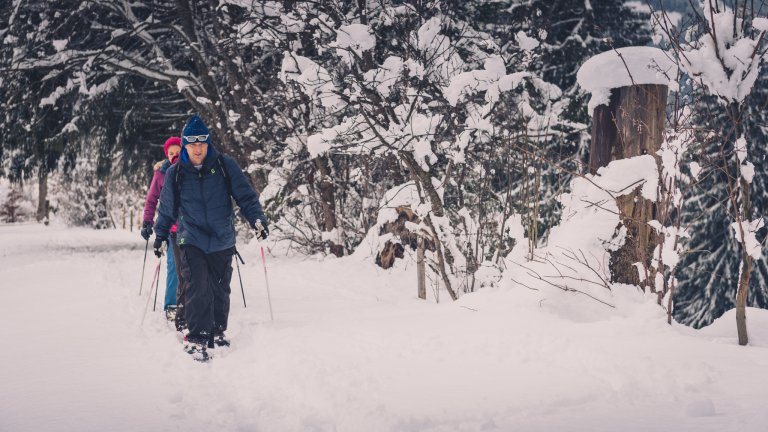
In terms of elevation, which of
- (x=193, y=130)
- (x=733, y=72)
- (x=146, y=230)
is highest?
(x=733, y=72)

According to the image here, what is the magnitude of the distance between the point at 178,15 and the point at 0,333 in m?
8.04

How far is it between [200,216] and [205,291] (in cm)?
59

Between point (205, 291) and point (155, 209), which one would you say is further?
point (155, 209)

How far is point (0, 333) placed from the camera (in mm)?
5062

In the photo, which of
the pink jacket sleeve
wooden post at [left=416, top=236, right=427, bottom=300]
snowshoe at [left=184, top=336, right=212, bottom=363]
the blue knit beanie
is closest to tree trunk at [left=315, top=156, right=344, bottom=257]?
wooden post at [left=416, top=236, right=427, bottom=300]

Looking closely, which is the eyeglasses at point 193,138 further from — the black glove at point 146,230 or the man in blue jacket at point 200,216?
the black glove at point 146,230

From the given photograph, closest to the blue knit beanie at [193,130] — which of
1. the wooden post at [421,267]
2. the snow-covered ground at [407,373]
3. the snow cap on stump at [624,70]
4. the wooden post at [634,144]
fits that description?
the snow-covered ground at [407,373]

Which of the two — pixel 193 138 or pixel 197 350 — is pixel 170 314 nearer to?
pixel 197 350

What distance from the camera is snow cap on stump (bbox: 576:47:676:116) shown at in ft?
12.6

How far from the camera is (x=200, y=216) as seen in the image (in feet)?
15.1

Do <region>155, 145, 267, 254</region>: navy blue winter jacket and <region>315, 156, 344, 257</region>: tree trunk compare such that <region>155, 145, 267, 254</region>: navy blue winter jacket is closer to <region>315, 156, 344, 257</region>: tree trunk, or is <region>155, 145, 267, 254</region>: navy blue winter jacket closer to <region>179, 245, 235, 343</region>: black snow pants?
<region>179, 245, 235, 343</region>: black snow pants

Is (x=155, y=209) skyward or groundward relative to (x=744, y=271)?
skyward

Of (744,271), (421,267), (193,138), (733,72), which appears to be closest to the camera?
(733,72)

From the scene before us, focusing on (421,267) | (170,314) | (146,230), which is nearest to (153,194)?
(146,230)
